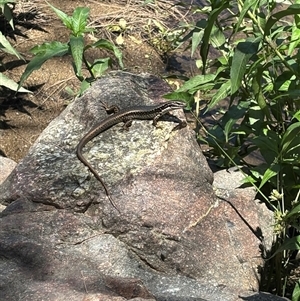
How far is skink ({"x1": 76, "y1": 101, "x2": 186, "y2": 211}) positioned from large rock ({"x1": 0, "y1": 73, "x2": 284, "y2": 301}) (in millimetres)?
44

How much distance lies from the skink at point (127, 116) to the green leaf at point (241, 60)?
847mm

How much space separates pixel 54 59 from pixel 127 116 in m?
2.67

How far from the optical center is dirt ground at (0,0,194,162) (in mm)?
5637

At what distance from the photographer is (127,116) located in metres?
3.86

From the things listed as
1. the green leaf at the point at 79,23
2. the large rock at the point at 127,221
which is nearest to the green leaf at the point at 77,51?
the green leaf at the point at 79,23

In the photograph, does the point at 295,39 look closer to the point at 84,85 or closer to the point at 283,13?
the point at 283,13

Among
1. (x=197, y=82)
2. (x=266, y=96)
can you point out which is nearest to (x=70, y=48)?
(x=197, y=82)

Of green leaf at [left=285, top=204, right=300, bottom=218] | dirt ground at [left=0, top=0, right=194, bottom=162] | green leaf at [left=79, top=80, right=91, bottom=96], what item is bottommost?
dirt ground at [left=0, top=0, right=194, bottom=162]

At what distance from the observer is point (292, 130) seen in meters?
3.12

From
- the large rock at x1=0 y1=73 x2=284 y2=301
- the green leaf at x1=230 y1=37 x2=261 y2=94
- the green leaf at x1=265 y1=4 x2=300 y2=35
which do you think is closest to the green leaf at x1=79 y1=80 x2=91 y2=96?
the large rock at x1=0 y1=73 x2=284 y2=301

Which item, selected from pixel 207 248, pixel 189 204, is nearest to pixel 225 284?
pixel 207 248

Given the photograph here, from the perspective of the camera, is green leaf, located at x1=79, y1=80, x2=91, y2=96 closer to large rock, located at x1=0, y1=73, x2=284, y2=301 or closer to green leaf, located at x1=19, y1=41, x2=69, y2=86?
green leaf, located at x1=19, y1=41, x2=69, y2=86

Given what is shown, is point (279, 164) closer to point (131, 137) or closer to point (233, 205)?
point (233, 205)

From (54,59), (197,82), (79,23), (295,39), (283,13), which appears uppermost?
(283,13)
